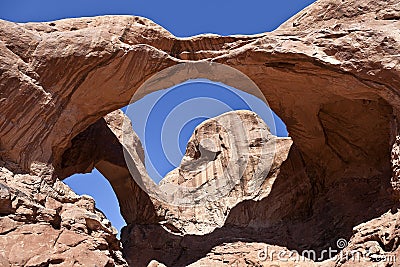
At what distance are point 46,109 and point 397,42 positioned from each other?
22.3 ft

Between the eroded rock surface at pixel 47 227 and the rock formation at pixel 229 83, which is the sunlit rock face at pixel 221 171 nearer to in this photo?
the rock formation at pixel 229 83

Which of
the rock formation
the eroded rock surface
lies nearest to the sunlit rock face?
the rock formation

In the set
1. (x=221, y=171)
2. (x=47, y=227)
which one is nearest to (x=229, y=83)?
(x=47, y=227)

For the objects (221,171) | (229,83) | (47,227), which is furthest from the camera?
(221,171)

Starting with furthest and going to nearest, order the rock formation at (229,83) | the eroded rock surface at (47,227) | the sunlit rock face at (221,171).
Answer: the sunlit rock face at (221,171), the rock formation at (229,83), the eroded rock surface at (47,227)

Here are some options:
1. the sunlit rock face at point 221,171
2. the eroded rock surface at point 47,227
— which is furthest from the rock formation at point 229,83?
the sunlit rock face at point 221,171

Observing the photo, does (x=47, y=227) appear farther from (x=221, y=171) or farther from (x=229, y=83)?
(x=221, y=171)

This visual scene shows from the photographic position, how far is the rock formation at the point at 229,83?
8984 mm

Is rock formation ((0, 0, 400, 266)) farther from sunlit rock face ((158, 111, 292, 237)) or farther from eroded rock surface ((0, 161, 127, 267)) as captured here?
sunlit rock face ((158, 111, 292, 237))

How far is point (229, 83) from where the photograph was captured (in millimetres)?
11820

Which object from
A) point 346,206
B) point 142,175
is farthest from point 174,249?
point 346,206

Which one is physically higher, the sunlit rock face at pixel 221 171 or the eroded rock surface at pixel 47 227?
the sunlit rock face at pixel 221 171

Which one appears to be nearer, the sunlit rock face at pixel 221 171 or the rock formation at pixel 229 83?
the rock formation at pixel 229 83

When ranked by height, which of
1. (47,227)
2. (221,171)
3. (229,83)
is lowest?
(47,227)
